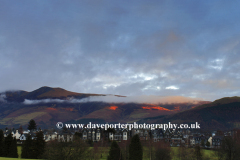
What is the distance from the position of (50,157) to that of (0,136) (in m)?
35.4

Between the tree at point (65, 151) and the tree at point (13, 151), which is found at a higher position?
the tree at point (65, 151)

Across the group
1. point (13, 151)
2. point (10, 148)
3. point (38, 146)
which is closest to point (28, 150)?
point (38, 146)

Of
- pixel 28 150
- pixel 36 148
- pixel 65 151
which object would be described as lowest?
pixel 28 150

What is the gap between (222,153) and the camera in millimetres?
72562

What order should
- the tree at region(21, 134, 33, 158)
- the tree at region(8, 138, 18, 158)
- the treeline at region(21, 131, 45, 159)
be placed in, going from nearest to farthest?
1. the treeline at region(21, 131, 45, 159)
2. the tree at region(21, 134, 33, 158)
3. the tree at region(8, 138, 18, 158)

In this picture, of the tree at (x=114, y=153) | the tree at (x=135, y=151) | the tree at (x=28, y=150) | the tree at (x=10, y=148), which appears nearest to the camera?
the tree at (x=135, y=151)

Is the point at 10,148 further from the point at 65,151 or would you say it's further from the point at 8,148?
the point at 65,151

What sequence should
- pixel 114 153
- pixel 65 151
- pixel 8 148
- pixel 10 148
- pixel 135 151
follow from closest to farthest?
1. pixel 65 151
2. pixel 135 151
3. pixel 114 153
4. pixel 10 148
5. pixel 8 148

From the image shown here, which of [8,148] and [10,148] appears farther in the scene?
[8,148]

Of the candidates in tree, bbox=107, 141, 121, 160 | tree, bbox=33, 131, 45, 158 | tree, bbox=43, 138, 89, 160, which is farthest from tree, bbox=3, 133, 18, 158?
tree, bbox=107, 141, 121, 160

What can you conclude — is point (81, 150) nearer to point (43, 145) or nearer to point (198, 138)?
point (43, 145)

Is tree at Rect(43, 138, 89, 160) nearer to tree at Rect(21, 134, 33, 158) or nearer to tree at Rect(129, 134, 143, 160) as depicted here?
tree at Rect(129, 134, 143, 160)

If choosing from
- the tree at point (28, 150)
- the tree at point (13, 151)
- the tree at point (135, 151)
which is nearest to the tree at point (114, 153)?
the tree at point (135, 151)

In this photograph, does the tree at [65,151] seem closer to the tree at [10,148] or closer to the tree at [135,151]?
the tree at [135,151]
